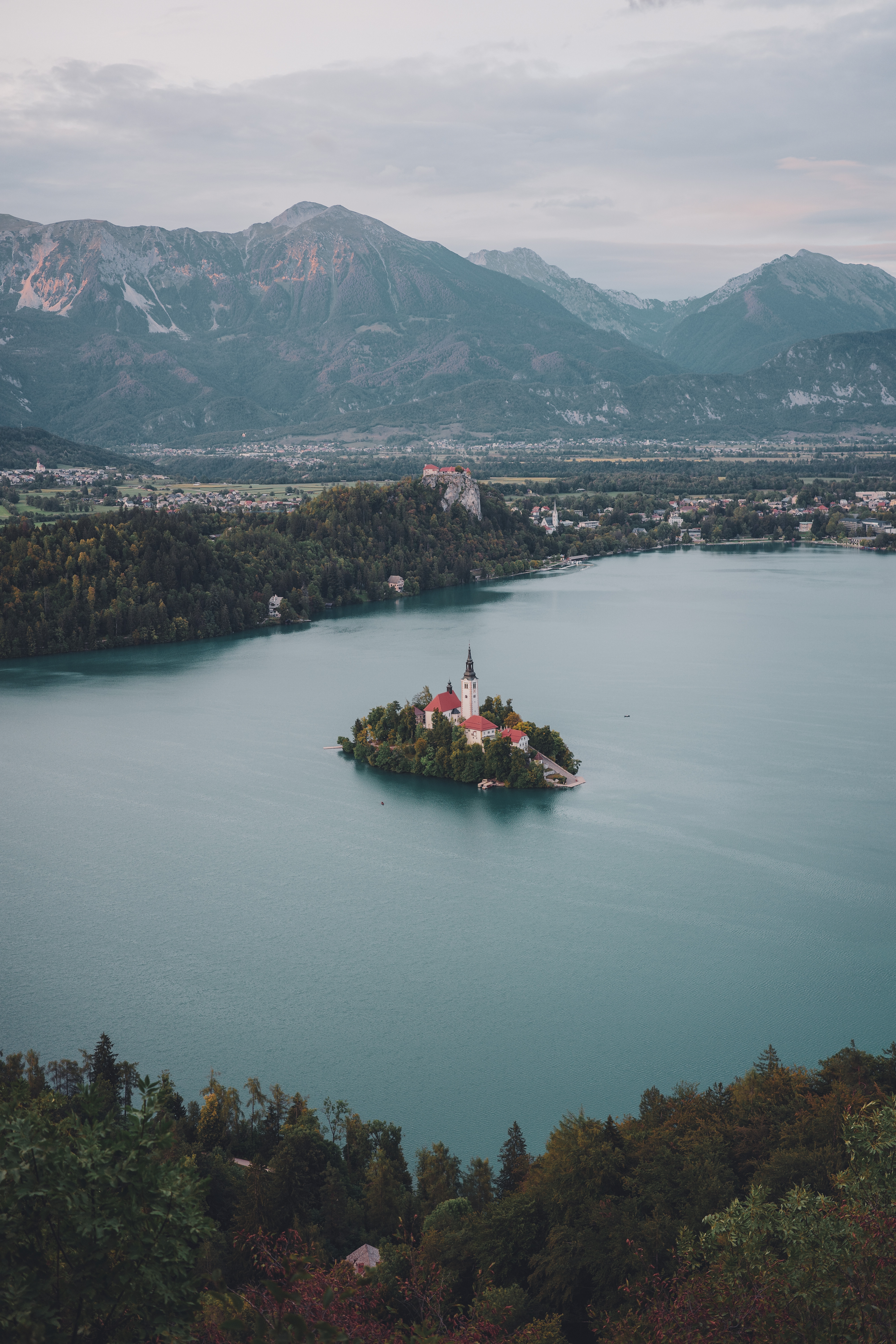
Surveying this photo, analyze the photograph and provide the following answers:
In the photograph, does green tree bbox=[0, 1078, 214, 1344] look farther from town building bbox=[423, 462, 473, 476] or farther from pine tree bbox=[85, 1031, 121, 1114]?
town building bbox=[423, 462, 473, 476]

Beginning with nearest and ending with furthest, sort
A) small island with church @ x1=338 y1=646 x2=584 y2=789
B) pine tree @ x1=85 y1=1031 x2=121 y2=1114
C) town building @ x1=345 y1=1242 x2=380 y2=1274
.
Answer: town building @ x1=345 y1=1242 x2=380 y2=1274 → pine tree @ x1=85 y1=1031 x2=121 y2=1114 → small island with church @ x1=338 y1=646 x2=584 y2=789

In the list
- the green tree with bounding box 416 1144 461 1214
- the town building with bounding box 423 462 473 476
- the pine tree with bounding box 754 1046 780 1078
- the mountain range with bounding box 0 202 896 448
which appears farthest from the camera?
the mountain range with bounding box 0 202 896 448

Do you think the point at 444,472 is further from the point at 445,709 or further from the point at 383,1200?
the point at 383,1200

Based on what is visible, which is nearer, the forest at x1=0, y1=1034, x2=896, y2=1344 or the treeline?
the forest at x1=0, y1=1034, x2=896, y2=1344

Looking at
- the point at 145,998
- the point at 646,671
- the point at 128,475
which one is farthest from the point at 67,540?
the point at 128,475

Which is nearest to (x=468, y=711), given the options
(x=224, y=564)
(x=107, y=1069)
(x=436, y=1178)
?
(x=107, y=1069)

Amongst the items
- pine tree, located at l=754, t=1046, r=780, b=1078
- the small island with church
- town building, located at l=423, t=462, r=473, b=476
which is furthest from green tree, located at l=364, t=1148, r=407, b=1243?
town building, located at l=423, t=462, r=473, b=476
